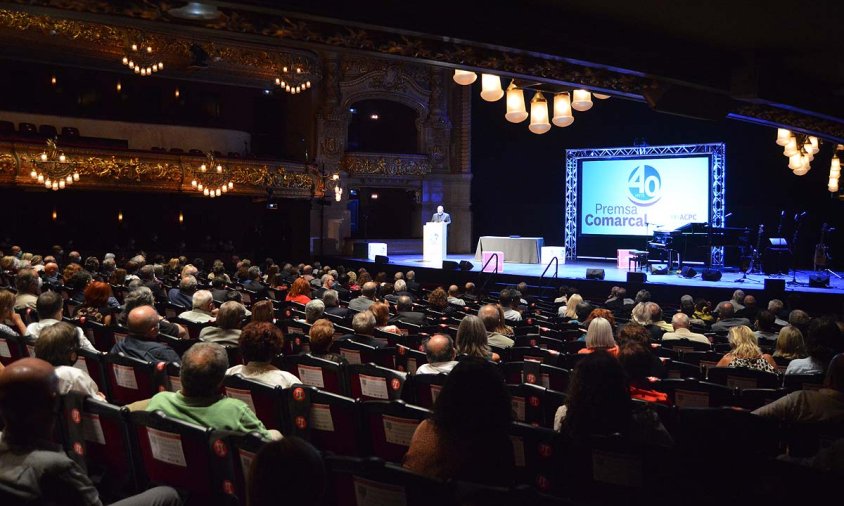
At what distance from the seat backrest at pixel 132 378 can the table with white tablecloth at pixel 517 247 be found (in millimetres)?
16563

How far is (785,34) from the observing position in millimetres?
4633

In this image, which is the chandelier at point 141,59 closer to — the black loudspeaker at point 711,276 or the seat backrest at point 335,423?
the black loudspeaker at point 711,276

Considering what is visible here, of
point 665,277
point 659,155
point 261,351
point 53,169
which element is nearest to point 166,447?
point 261,351

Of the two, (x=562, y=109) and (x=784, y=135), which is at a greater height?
(x=784, y=135)

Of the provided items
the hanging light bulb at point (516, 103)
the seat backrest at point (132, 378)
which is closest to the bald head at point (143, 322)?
the seat backrest at point (132, 378)

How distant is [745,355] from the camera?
5.37 m

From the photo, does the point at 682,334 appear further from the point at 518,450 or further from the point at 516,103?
the point at 518,450

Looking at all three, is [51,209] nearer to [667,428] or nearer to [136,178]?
[136,178]

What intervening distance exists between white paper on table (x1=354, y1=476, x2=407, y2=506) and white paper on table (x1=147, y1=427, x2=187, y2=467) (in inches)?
35.8

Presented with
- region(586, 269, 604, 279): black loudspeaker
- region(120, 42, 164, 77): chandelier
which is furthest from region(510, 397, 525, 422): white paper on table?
region(120, 42, 164, 77): chandelier

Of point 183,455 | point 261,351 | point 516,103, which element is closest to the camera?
point 183,455

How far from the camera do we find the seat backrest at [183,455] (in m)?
2.79

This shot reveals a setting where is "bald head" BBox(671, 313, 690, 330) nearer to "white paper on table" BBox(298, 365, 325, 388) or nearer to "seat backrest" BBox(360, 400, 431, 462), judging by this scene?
"white paper on table" BBox(298, 365, 325, 388)

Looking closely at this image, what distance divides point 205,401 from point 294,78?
20.2 meters
